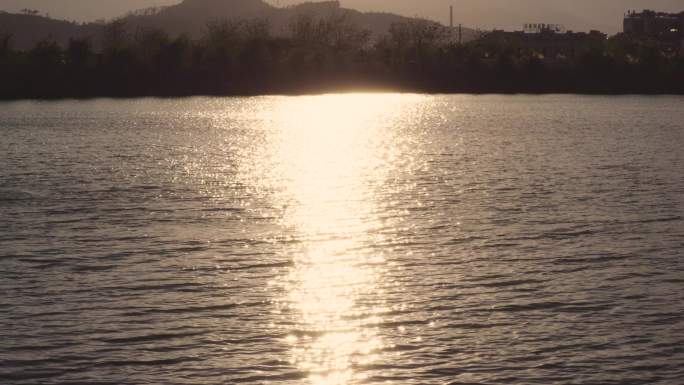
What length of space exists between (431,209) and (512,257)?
9.47 m

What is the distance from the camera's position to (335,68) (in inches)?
6437

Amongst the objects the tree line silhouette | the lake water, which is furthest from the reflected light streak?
the tree line silhouette

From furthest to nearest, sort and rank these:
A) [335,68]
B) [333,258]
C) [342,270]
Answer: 1. [335,68]
2. [333,258]
3. [342,270]

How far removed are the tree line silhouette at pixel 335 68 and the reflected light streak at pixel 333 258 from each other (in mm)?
87261

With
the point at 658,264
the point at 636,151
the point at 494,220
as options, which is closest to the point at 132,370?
the point at 658,264

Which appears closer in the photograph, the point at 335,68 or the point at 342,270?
the point at 342,270

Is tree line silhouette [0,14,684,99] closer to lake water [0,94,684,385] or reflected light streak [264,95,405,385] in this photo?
reflected light streak [264,95,405,385]

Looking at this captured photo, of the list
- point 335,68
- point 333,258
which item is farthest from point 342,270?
point 335,68

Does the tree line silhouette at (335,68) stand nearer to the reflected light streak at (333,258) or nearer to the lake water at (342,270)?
the reflected light streak at (333,258)

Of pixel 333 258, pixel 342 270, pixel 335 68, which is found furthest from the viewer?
pixel 335 68

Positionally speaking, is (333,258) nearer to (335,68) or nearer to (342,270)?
(342,270)

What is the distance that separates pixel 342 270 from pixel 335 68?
140746 millimetres

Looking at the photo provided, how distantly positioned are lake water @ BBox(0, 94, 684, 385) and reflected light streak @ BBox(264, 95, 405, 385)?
0.08m

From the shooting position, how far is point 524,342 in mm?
18016
